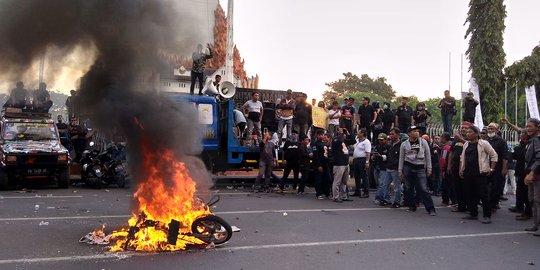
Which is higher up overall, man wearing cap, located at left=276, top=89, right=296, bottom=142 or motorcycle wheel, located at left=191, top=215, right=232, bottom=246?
man wearing cap, located at left=276, top=89, right=296, bottom=142

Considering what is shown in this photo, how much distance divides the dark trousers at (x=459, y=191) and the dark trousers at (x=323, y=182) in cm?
318

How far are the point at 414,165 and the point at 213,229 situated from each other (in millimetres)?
5650

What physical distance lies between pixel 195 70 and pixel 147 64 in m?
6.92

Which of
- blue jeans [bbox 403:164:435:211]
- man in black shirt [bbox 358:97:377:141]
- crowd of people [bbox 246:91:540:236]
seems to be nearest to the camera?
crowd of people [bbox 246:91:540:236]

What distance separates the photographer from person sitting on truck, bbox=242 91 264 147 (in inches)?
571

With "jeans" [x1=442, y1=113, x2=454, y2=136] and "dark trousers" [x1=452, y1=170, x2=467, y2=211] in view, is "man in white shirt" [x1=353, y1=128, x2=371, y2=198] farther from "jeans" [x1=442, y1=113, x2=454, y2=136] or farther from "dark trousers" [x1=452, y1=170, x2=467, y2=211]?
"jeans" [x1=442, y1=113, x2=454, y2=136]

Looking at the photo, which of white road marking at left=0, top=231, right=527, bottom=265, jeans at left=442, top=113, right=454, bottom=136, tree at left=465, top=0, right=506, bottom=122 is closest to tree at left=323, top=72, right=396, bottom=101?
tree at left=465, top=0, right=506, bottom=122

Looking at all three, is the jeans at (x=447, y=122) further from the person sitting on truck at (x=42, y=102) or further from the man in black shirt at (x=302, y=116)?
the person sitting on truck at (x=42, y=102)

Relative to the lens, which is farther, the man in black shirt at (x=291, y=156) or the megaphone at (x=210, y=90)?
the megaphone at (x=210, y=90)

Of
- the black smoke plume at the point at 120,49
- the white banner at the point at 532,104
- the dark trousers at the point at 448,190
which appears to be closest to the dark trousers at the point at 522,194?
the dark trousers at the point at 448,190

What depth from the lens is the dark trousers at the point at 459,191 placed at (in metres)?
10.7

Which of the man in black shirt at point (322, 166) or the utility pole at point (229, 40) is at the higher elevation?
the utility pole at point (229, 40)

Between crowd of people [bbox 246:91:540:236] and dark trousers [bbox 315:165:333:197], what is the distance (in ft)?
0.05

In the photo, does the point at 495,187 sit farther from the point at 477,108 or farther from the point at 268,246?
the point at 477,108
